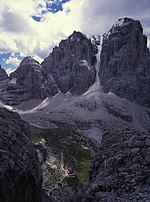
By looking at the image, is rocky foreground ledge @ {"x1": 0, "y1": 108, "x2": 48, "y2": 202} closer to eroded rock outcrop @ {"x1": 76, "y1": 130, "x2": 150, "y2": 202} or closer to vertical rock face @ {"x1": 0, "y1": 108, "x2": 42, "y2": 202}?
vertical rock face @ {"x1": 0, "y1": 108, "x2": 42, "y2": 202}

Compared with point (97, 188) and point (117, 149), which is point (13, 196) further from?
point (117, 149)

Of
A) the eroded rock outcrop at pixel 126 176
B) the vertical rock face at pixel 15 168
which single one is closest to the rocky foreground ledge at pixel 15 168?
the vertical rock face at pixel 15 168

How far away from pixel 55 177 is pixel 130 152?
387 feet

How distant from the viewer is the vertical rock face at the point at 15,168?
2772cm

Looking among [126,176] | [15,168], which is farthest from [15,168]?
[126,176]

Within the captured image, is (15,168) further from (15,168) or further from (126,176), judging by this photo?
(126,176)

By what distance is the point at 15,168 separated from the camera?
95.2 feet

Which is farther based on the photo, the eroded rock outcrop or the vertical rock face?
the vertical rock face

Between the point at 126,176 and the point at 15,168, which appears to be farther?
the point at 15,168

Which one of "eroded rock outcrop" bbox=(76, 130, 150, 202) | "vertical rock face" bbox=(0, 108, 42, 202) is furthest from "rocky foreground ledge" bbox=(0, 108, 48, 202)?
"eroded rock outcrop" bbox=(76, 130, 150, 202)

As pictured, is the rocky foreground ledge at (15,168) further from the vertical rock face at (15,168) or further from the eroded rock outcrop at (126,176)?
the eroded rock outcrop at (126,176)

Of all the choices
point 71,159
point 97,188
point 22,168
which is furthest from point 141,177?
point 71,159

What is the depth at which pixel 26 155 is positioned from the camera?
34.3m

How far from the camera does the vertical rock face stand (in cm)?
2772
